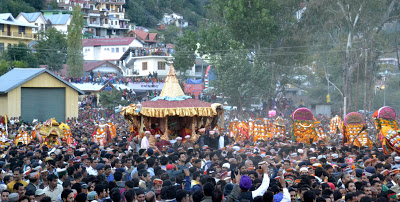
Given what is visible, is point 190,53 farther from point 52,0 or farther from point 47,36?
point 52,0

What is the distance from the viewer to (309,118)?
2139 cm

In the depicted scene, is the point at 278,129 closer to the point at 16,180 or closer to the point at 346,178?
the point at 346,178

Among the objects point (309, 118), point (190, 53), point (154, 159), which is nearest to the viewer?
point (154, 159)

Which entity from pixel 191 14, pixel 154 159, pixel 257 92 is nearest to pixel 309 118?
pixel 154 159

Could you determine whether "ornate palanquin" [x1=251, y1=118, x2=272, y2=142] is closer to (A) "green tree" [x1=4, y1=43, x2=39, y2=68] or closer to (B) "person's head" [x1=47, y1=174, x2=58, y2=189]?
(B) "person's head" [x1=47, y1=174, x2=58, y2=189]

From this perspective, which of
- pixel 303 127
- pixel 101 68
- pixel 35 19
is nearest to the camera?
pixel 303 127

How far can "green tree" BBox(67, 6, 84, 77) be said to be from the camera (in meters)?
58.9

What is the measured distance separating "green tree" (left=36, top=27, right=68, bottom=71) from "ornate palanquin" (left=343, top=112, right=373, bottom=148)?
4766 cm

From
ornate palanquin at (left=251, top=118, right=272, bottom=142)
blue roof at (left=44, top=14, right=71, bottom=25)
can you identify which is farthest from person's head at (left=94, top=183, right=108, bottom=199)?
blue roof at (left=44, top=14, right=71, bottom=25)

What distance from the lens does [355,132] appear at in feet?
65.0

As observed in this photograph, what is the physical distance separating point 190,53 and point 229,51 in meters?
4.77

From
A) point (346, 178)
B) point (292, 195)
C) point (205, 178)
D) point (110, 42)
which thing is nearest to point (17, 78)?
point (205, 178)

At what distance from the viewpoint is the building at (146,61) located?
61.5 meters

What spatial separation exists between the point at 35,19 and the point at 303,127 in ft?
212
